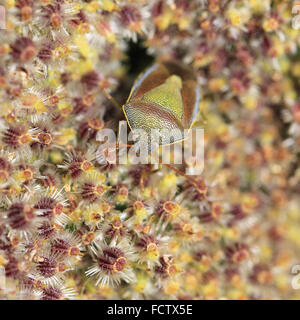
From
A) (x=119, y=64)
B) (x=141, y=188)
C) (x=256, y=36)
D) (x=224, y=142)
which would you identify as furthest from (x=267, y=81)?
(x=141, y=188)

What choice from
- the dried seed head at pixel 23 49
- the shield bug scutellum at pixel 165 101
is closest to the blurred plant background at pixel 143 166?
the dried seed head at pixel 23 49

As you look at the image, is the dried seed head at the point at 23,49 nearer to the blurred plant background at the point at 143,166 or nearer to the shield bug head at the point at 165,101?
the blurred plant background at the point at 143,166

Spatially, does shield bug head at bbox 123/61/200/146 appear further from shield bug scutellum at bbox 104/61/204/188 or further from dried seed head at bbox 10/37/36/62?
dried seed head at bbox 10/37/36/62

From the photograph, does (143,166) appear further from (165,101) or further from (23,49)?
(23,49)

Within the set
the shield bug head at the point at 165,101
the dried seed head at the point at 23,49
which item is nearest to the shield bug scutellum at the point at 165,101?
the shield bug head at the point at 165,101

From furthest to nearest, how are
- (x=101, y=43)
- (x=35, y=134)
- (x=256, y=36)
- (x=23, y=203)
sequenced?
(x=256, y=36)
(x=101, y=43)
(x=35, y=134)
(x=23, y=203)

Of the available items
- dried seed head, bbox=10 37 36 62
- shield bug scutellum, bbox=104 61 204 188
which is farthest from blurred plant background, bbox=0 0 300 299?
shield bug scutellum, bbox=104 61 204 188

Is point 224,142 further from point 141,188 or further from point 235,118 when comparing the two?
point 141,188
